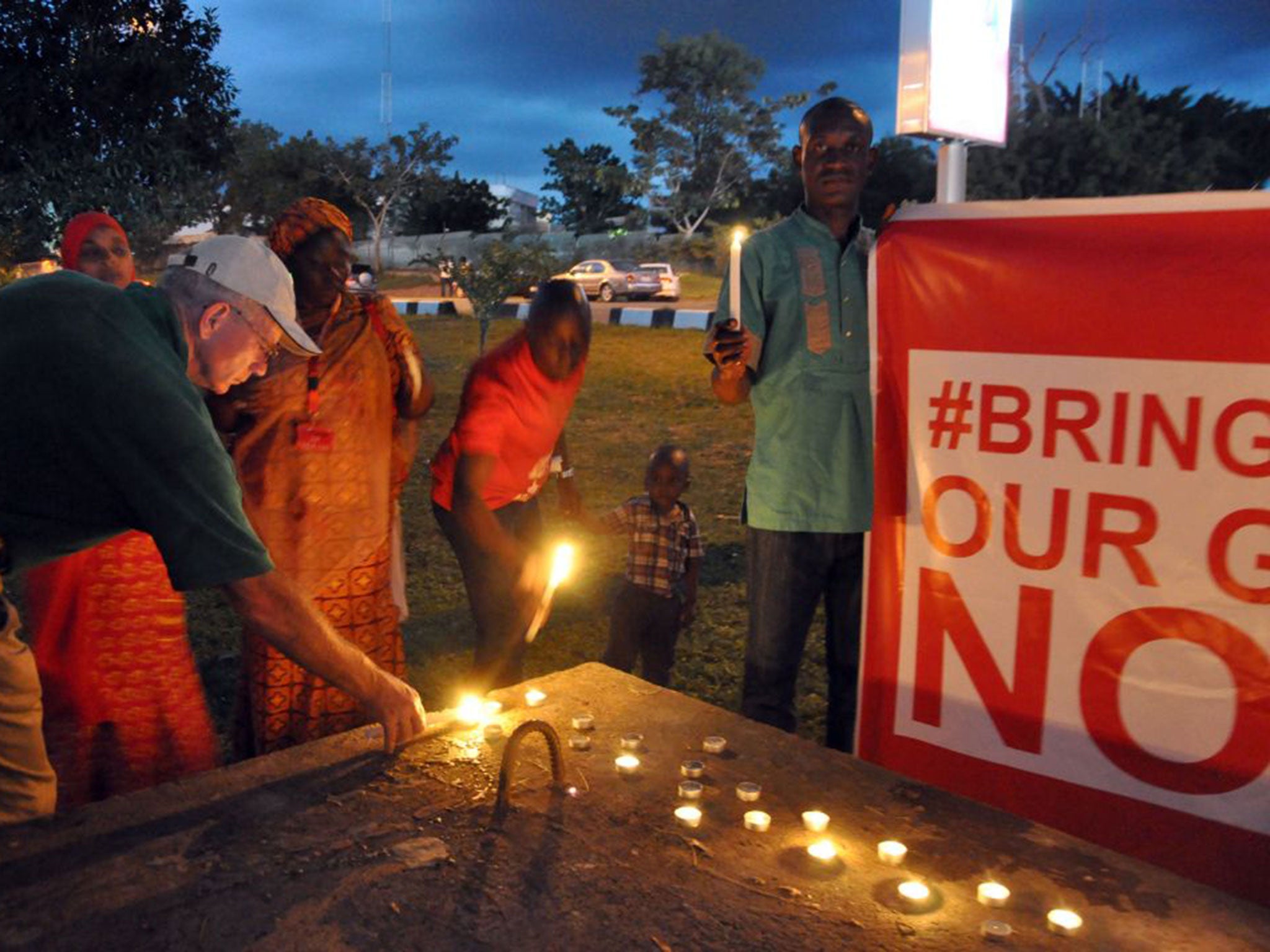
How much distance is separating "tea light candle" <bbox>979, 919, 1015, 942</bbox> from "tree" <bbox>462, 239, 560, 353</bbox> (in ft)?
48.2

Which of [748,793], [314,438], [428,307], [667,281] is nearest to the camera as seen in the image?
[748,793]

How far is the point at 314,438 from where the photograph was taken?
10.4 ft

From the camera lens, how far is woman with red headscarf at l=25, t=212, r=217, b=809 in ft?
9.32

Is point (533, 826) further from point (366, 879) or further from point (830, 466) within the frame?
point (830, 466)

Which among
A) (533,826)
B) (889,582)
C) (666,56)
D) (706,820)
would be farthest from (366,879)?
(666,56)

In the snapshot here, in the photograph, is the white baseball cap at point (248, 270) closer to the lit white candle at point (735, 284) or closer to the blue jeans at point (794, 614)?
the lit white candle at point (735, 284)

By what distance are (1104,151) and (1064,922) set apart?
29.1 metres

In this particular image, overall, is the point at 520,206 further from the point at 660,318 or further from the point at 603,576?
the point at 603,576

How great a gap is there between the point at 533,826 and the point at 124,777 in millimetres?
1380

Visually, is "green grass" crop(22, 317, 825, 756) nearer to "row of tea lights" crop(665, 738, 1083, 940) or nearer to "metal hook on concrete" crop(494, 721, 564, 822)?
"row of tea lights" crop(665, 738, 1083, 940)

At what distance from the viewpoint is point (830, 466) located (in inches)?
126

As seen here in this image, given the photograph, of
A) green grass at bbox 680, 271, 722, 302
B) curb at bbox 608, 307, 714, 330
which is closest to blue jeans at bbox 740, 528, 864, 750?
curb at bbox 608, 307, 714, 330

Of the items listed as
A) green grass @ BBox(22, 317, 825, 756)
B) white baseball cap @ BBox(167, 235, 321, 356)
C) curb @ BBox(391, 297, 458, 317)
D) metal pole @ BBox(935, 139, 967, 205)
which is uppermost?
metal pole @ BBox(935, 139, 967, 205)

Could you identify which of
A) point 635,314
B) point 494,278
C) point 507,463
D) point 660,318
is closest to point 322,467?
point 507,463
